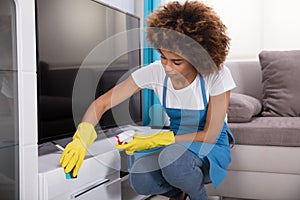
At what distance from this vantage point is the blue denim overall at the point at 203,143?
160cm

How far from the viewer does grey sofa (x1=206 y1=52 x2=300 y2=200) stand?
201 centimetres

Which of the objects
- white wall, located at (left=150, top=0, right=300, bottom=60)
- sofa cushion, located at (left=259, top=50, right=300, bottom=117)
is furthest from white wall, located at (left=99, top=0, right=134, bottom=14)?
sofa cushion, located at (left=259, top=50, right=300, bottom=117)

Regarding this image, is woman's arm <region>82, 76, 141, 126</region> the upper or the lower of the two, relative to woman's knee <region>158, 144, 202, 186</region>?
upper

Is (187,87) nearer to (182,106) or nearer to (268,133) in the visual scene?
(182,106)

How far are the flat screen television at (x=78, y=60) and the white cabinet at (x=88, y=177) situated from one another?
0.14 meters

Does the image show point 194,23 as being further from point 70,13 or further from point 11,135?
point 11,135

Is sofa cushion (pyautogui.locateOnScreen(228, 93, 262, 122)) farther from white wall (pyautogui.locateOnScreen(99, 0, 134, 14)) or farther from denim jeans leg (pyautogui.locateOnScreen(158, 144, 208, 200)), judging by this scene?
white wall (pyautogui.locateOnScreen(99, 0, 134, 14))

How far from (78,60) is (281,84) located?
1391 mm

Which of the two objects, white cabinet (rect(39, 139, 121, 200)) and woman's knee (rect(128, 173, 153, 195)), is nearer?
white cabinet (rect(39, 139, 121, 200))

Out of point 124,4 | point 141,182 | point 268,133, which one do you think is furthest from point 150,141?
point 124,4

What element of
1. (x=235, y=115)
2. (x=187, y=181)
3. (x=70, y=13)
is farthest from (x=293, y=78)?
(x=70, y=13)

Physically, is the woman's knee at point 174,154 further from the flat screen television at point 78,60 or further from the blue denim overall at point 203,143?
the flat screen television at point 78,60

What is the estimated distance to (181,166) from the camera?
1.57m

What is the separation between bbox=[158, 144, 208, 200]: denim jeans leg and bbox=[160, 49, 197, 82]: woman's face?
0.29 m
